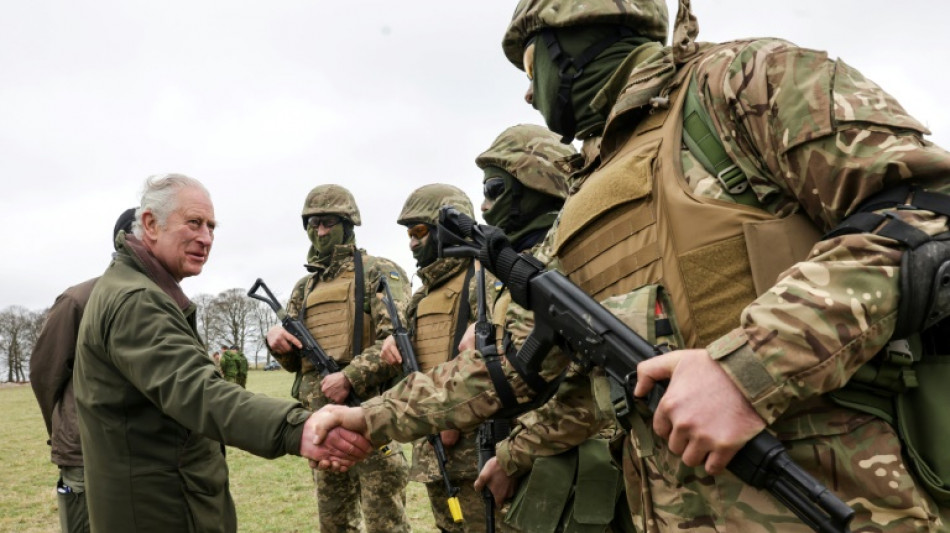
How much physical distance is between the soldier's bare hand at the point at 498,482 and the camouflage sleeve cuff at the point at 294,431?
104cm

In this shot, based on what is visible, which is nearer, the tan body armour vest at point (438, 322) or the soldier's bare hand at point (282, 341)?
the tan body armour vest at point (438, 322)

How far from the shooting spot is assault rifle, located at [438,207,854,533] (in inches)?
56.5

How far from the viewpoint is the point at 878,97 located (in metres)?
1.59

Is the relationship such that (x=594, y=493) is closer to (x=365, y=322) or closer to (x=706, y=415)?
(x=706, y=415)

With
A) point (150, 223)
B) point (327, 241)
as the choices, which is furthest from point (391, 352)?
point (150, 223)

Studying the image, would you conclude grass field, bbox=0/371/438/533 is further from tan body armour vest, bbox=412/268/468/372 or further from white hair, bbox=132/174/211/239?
white hair, bbox=132/174/211/239

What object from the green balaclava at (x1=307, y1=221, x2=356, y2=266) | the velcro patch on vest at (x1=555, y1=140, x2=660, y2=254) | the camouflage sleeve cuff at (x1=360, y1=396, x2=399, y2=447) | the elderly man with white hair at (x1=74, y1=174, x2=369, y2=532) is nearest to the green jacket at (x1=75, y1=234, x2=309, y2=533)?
the elderly man with white hair at (x1=74, y1=174, x2=369, y2=532)

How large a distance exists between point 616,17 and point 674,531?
1.82 m

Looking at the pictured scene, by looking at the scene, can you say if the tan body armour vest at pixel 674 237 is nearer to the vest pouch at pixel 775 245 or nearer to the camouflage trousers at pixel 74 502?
the vest pouch at pixel 775 245

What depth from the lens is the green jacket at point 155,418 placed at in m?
3.15

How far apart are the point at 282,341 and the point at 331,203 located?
162cm

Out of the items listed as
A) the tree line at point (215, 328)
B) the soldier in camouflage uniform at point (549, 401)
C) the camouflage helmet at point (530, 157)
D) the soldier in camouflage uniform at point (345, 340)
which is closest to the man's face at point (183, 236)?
the soldier in camouflage uniform at point (549, 401)

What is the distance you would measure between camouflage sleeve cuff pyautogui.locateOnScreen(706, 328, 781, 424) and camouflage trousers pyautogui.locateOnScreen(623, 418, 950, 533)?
9.9 inches

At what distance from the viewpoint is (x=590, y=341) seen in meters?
1.98
